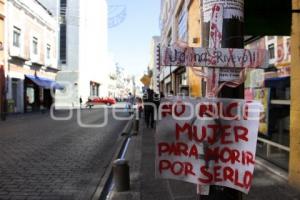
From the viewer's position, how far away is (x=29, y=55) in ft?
117

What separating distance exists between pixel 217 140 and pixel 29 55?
112 ft

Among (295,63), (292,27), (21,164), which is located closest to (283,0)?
(292,27)

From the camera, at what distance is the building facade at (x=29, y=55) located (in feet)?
103

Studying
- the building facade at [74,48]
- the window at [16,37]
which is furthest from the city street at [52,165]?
the building facade at [74,48]

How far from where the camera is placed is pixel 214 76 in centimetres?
341

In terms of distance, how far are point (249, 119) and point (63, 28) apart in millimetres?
56990

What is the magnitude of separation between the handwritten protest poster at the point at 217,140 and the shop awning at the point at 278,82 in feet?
17.0

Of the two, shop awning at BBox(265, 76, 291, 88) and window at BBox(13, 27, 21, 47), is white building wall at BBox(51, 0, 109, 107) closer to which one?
window at BBox(13, 27, 21, 47)

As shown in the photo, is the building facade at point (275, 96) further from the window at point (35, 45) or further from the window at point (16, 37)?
the window at point (35, 45)

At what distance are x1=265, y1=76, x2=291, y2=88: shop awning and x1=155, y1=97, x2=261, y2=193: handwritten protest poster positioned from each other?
17.0ft

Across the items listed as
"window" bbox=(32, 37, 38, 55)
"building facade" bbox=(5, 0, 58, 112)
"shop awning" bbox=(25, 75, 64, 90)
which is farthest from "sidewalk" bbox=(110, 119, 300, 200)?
"window" bbox=(32, 37, 38, 55)

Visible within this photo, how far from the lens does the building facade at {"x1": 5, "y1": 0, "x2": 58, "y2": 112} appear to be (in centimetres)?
3130

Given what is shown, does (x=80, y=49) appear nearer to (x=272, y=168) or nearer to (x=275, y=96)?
(x=275, y=96)

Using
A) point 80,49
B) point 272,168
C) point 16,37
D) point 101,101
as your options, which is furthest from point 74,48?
point 272,168
